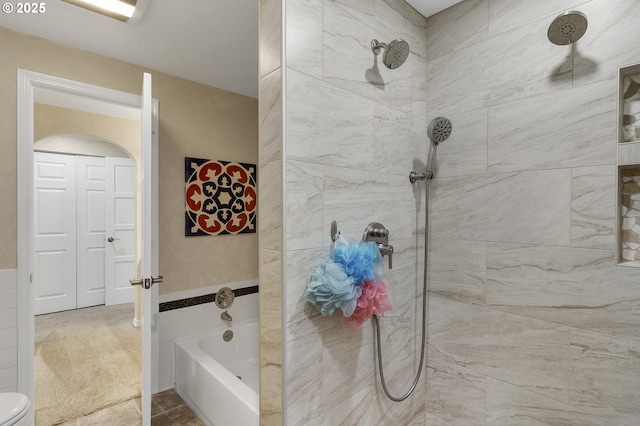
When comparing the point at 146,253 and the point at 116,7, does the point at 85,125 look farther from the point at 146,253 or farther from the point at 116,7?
the point at 146,253

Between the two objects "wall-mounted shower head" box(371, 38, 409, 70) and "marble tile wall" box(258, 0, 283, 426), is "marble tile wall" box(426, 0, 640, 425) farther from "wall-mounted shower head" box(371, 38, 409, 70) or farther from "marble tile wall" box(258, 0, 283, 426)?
"marble tile wall" box(258, 0, 283, 426)

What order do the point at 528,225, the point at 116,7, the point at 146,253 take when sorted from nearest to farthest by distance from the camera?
the point at 528,225
the point at 116,7
the point at 146,253

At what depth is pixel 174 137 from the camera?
2.45 metres

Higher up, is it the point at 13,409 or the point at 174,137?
the point at 174,137

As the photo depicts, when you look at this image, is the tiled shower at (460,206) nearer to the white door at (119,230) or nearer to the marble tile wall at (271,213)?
the marble tile wall at (271,213)

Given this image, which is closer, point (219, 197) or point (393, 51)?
point (393, 51)

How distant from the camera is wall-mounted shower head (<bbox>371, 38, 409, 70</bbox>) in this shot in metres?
1.18

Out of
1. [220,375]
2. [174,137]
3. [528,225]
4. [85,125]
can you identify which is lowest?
[220,375]

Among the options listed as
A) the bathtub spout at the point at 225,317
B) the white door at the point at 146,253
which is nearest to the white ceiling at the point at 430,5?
the white door at the point at 146,253

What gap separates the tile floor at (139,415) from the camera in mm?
1975

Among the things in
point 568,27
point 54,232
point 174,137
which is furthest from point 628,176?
point 54,232

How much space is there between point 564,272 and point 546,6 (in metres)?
1.07

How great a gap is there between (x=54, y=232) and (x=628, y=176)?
17.6 feet

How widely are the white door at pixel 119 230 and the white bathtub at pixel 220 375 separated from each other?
257 cm
